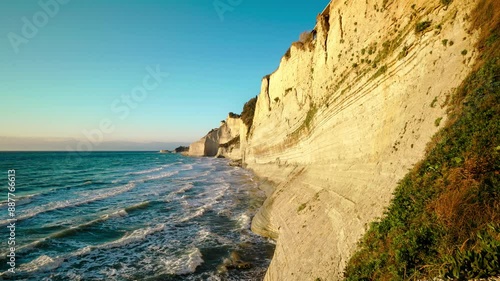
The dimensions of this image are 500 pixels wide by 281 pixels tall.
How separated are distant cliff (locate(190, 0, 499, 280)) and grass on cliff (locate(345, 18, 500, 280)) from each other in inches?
25.2

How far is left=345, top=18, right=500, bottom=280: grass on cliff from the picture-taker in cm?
455

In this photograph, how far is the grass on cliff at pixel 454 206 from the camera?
4.55 meters

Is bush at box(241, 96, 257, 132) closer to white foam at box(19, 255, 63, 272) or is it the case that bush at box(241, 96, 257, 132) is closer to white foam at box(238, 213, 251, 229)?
white foam at box(238, 213, 251, 229)

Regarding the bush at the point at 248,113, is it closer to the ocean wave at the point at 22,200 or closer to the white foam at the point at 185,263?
the ocean wave at the point at 22,200

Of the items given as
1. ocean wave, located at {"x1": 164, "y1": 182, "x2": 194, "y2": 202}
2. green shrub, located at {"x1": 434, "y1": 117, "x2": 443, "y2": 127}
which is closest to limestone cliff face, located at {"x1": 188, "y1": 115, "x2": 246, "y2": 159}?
ocean wave, located at {"x1": 164, "y1": 182, "x2": 194, "y2": 202}

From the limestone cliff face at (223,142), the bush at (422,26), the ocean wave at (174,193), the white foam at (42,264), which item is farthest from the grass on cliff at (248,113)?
the bush at (422,26)

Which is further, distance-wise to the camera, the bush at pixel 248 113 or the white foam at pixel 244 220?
the bush at pixel 248 113

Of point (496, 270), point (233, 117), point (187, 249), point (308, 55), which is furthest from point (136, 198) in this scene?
point (233, 117)

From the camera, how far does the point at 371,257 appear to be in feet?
21.5

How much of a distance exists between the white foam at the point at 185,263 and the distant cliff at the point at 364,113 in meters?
3.67

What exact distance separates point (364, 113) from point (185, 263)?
34.7 feet

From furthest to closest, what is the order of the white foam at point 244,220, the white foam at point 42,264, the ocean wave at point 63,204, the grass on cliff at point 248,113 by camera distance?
the grass on cliff at point 248,113, the ocean wave at point 63,204, the white foam at point 244,220, the white foam at point 42,264

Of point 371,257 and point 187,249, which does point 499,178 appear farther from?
point 187,249

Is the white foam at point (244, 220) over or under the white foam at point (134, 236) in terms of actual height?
over
